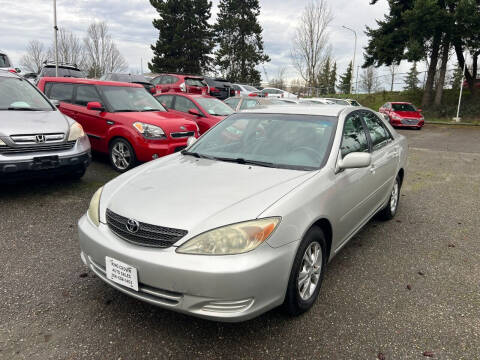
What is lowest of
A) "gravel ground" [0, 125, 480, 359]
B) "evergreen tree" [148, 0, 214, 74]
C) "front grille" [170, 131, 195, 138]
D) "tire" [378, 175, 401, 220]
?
"gravel ground" [0, 125, 480, 359]

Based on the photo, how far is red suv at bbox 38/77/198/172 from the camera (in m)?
6.24

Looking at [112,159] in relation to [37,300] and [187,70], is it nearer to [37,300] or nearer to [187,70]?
[37,300]

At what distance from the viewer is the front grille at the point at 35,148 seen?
4445 millimetres

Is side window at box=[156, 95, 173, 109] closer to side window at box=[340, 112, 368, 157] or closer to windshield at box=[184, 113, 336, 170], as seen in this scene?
windshield at box=[184, 113, 336, 170]

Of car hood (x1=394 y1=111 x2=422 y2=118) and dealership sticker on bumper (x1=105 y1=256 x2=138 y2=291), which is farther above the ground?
car hood (x1=394 y1=111 x2=422 y2=118)

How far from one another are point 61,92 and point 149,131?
2568 millimetres

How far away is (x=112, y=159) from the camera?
260 inches

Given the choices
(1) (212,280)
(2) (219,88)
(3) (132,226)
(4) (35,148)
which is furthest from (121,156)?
(2) (219,88)

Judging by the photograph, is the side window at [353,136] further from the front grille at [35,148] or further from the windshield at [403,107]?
the windshield at [403,107]

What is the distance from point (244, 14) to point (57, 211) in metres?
39.4

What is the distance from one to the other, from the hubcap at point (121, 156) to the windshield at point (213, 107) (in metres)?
2.78

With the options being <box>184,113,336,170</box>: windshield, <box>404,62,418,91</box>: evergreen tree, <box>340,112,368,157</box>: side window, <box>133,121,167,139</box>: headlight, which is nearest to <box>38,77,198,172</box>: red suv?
<box>133,121,167,139</box>: headlight

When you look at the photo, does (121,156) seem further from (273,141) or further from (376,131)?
(376,131)

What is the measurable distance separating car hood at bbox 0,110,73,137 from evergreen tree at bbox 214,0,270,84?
1379 inches
